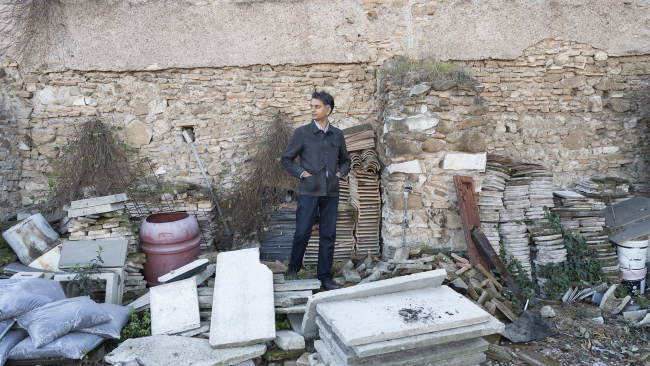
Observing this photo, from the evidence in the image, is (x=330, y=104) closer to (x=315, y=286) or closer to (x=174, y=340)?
(x=315, y=286)

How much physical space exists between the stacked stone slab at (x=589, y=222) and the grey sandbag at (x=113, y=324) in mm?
4990

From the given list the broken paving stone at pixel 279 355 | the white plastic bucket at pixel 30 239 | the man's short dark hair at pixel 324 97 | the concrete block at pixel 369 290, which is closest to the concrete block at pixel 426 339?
the concrete block at pixel 369 290

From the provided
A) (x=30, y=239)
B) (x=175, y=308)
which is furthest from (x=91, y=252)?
(x=175, y=308)

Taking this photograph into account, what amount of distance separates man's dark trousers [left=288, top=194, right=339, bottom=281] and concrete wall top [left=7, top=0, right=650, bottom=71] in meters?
2.41

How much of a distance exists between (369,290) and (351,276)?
1.06m

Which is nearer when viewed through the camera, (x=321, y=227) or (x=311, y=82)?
(x=321, y=227)

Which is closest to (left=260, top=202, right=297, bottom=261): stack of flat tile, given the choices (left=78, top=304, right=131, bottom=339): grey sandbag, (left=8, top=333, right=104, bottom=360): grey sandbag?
(left=78, top=304, right=131, bottom=339): grey sandbag

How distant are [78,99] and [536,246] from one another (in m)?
6.37

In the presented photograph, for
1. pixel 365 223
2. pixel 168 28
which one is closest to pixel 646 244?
pixel 365 223

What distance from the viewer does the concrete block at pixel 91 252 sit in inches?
154

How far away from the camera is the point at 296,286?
141 inches

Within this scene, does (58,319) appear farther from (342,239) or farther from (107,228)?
(342,239)

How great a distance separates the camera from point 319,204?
13.0ft

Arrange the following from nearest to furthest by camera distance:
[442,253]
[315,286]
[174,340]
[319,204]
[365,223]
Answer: [174,340] → [315,286] → [319,204] → [442,253] → [365,223]
